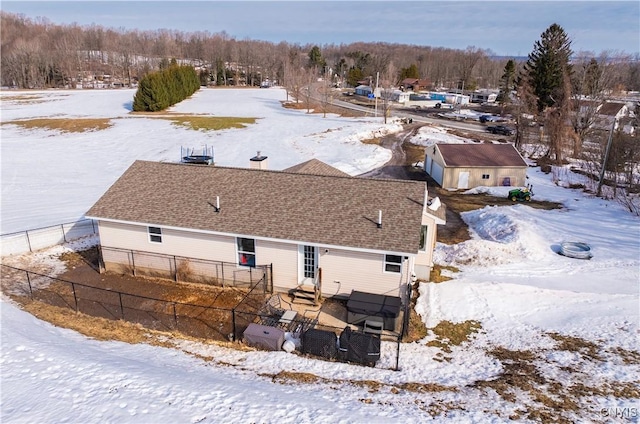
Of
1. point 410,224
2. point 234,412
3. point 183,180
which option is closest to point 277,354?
point 234,412

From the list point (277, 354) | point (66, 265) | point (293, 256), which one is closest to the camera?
point (277, 354)

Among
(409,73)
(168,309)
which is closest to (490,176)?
(168,309)

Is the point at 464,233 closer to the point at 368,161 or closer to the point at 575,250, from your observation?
the point at 575,250

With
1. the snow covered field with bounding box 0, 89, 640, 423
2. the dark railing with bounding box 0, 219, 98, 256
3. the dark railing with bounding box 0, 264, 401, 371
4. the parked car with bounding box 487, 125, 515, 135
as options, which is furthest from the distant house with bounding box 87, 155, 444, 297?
the parked car with bounding box 487, 125, 515, 135

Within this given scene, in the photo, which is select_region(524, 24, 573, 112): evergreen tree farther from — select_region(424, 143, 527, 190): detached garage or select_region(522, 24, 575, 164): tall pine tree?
select_region(424, 143, 527, 190): detached garage

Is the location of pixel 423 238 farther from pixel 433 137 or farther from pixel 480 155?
pixel 433 137

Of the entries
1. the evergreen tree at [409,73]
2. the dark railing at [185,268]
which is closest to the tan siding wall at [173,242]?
the dark railing at [185,268]
